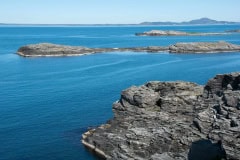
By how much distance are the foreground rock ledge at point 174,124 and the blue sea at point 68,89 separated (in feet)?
18.2

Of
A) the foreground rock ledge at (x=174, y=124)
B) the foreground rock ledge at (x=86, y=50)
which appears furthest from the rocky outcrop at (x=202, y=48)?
the foreground rock ledge at (x=174, y=124)

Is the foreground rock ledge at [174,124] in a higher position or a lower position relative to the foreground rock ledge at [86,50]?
higher

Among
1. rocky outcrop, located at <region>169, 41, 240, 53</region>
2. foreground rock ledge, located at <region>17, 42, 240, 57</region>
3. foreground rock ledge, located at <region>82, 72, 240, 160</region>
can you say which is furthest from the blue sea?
rocky outcrop, located at <region>169, 41, 240, 53</region>

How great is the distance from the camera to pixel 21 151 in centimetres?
5669

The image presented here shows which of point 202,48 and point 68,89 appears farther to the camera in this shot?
point 202,48

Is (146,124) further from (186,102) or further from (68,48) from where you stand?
(68,48)

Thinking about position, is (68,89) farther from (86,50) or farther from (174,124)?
(86,50)

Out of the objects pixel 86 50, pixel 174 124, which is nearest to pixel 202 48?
pixel 86 50

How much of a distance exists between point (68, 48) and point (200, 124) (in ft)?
471

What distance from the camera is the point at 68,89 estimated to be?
98.4m

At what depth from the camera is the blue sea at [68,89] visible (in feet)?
197

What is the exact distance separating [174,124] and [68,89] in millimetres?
50636

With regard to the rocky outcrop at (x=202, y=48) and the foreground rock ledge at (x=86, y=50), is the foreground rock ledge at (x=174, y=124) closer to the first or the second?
the foreground rock ledge at (x=86, y=50)

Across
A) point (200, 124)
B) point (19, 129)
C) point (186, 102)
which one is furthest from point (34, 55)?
point (200, 124)
